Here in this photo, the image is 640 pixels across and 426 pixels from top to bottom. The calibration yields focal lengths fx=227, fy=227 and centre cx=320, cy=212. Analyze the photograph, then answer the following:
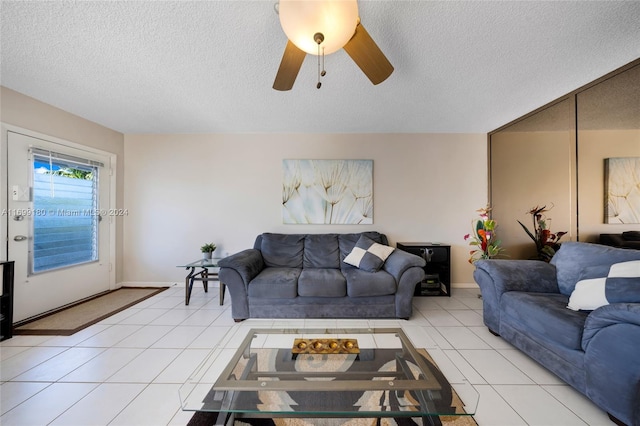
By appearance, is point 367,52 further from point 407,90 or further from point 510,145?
point 510,145

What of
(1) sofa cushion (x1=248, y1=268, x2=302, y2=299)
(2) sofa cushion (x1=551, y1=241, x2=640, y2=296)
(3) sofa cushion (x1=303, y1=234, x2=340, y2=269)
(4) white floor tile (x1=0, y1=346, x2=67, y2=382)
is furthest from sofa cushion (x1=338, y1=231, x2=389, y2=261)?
(4) white floor tile (x1=0, y1=346, x2=67, y2=382)

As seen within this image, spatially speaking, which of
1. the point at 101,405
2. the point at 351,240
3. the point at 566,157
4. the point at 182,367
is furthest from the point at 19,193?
the point at 566,157

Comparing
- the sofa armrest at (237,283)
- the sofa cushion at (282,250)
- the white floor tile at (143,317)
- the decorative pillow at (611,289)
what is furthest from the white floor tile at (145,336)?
the decorative pillow at (611,289)

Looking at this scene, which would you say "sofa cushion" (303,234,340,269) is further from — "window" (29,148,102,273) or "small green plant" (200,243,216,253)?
"window" (29,148,102,273)

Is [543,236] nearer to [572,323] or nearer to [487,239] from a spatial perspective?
[487,239]

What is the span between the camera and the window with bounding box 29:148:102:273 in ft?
8.56

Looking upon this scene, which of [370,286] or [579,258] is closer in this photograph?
[579,258]

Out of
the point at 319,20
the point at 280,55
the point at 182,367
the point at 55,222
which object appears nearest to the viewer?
the point at 319,20

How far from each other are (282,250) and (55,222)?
9.10 feet

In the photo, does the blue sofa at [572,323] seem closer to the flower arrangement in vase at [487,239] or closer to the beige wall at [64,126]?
the flower arrangement in vase at [487,239]

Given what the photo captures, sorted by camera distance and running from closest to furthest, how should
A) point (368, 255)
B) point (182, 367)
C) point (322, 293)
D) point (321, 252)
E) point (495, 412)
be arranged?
point (495, 412)
point (182, 367)
point (322, 293)
point (368, 255)
point (321, 252)

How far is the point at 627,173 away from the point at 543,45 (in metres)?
1.48

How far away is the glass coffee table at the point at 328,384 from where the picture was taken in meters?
1.08

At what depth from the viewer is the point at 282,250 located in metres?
3.25
